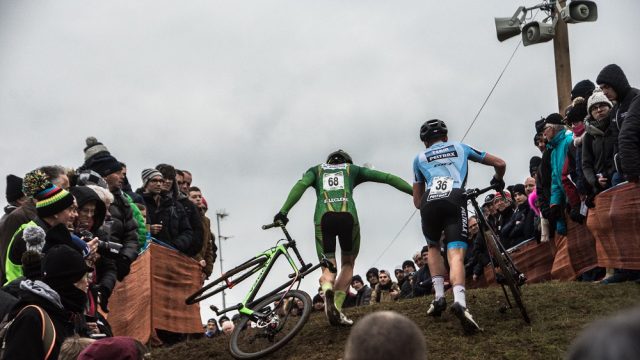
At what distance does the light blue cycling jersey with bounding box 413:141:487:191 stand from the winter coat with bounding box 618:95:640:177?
1.57 metres

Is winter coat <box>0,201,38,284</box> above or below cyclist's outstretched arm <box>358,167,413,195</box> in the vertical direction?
below

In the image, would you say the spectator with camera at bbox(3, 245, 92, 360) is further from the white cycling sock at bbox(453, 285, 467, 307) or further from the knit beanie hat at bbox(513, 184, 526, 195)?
the knit beanie hat at bbox(513, 184, 526, 195)

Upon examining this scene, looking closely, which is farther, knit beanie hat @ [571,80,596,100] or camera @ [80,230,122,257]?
knit beanie hat @ [571,80,596,100]

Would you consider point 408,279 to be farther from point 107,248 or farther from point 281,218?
point 107,248

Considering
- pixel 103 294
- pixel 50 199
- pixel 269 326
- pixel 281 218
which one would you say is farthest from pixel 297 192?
pixel 50 199

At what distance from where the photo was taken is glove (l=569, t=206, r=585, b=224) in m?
11.2

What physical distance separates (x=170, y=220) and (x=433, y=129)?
169 inches

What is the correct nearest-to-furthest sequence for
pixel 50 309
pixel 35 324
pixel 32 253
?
pixel 35 324
pixel 50 309
pixel 32 253

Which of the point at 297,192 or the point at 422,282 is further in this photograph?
the point at 422,282

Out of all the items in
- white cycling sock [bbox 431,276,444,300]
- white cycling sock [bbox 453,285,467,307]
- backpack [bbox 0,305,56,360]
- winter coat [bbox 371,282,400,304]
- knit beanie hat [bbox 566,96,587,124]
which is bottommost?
backpack [bbox 0,305,56,360]

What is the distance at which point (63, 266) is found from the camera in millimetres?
→ 5500


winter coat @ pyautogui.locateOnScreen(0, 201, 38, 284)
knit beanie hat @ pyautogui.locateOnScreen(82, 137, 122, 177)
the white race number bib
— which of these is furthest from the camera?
knit beanie hat @ pyautogui.locateOnScreen(82, 137, 122, 177)

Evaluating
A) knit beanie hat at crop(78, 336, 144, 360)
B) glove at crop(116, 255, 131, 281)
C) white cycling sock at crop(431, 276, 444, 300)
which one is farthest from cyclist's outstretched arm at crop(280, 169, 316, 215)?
knit beanie hat at crop(78, 336, 144, 360)

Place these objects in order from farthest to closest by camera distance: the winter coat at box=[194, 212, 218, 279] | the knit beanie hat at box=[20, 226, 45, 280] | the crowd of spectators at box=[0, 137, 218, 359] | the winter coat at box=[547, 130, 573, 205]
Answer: the winter coat at box=[194, 212, 218, 279] < the winter coat at box=[547, 130, 573, 205] < the knit beanie hat at box=[20, 226, 45, 280] < the crowd of spectators at box=[0, 137, 218, 359]
